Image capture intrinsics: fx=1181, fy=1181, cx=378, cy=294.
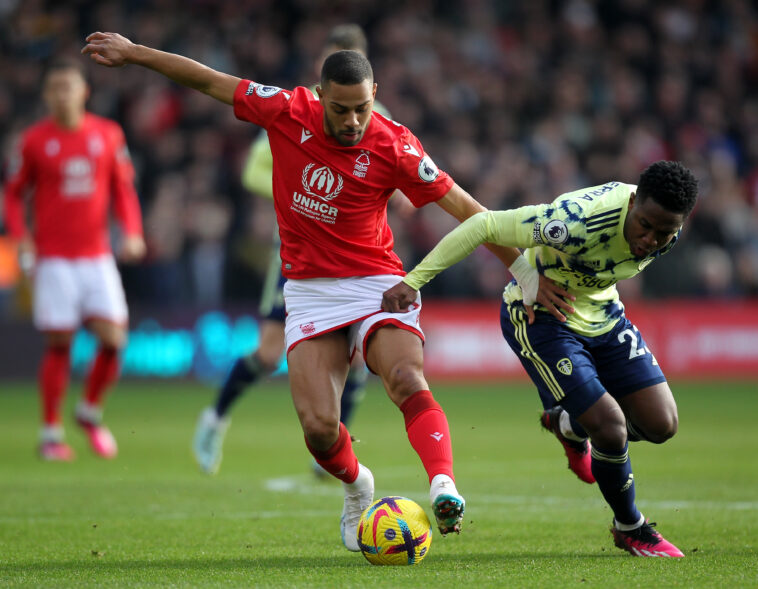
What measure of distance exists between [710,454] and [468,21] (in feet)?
42.3

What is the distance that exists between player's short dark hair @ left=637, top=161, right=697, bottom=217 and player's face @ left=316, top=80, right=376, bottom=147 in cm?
125

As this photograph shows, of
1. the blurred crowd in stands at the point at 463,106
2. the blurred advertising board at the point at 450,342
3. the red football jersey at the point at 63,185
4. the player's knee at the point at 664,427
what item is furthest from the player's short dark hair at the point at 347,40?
the blurred crowd in stands at the point at 463,106

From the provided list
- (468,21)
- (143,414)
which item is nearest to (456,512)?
(143,414)

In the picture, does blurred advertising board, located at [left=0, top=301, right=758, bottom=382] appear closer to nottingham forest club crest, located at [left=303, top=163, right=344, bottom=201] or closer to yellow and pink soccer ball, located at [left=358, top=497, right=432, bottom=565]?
nottingham forest club crest, located at [left=303, top=163, right=344, bottom=201]

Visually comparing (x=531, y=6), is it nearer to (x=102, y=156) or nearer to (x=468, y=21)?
(x=468, y=21)

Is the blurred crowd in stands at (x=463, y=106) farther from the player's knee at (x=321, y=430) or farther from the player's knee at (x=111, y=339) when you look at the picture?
the player's knee at (x=321, y=430)

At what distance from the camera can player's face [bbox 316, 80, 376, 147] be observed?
5.12 metres

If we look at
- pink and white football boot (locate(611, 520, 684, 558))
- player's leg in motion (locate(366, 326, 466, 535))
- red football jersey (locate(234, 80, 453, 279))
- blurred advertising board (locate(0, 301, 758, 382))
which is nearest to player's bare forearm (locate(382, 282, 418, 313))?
player's leg in motion (locate(366, 326, 466, 535))

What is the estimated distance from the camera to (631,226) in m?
5.11

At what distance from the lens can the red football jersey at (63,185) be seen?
980 cm

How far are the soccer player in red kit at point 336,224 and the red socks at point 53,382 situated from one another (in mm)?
4583

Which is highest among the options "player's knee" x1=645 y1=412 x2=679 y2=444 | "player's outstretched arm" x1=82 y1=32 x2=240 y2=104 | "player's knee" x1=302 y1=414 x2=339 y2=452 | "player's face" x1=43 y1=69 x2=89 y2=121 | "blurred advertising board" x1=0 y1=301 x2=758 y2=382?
"player's outstretched arm" x1=82 y1=32 x2=240 y2=104

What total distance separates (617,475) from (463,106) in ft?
46.7

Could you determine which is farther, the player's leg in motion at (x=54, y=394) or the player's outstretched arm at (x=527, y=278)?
the player's leg in motion at (x=54, y=394)
